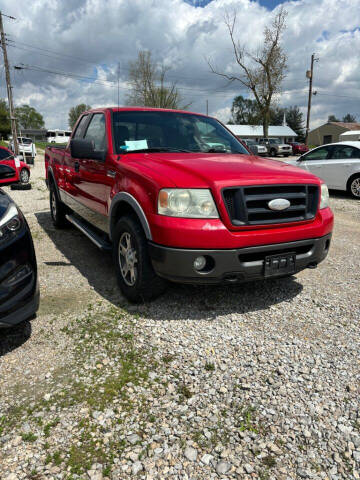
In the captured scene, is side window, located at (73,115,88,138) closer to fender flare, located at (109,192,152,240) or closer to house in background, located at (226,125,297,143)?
fender flare, located at (109,192,152,240)

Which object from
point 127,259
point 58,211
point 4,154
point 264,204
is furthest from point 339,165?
point 4,154

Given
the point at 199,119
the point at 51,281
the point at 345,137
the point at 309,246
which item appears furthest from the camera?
the point at 345,137

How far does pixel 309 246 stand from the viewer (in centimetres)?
332

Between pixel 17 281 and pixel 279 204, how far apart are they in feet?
6.81

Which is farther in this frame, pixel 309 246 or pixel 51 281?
pixel 51 281

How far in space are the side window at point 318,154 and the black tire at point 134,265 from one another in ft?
29.6

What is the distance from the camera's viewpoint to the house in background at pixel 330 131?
63.5 meters

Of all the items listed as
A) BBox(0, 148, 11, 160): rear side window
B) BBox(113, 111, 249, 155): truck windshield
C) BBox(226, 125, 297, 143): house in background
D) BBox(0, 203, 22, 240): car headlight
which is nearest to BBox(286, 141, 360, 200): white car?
BBox(113, 111, 249, 155): truck windshield

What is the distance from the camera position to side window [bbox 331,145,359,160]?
10163 millimetres

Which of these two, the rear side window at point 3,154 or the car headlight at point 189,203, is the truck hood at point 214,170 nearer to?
the car headlight at point 189,203

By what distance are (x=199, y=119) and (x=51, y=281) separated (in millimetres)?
2593

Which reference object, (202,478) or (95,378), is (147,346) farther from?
(202,478)

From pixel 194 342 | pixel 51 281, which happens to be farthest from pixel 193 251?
pixel 51 281

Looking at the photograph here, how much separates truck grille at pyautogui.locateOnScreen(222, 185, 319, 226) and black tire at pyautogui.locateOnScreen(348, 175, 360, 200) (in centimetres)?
766
